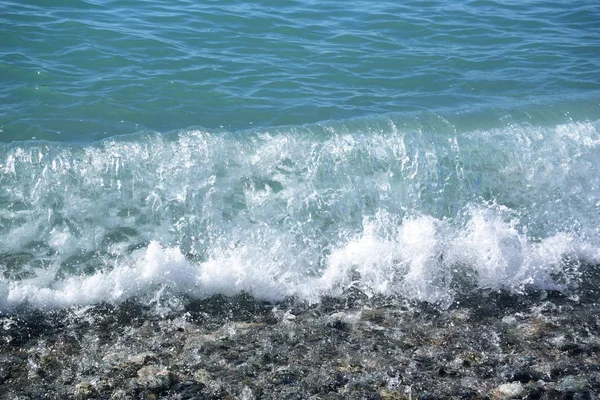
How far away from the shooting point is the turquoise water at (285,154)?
7.64 metres

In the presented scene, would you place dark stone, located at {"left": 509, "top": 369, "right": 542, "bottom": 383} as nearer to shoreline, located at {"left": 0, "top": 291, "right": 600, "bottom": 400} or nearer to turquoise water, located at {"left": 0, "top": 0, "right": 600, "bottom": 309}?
shoreline, located at {"left": 0, "top": 291, "right": 600, "bottom": 400}

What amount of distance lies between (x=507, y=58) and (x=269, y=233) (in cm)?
777

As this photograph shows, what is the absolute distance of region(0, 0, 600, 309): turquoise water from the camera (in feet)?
25.1

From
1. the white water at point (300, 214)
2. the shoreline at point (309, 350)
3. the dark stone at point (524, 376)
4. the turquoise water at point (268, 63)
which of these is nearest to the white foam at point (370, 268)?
the white water at point (300, 214)

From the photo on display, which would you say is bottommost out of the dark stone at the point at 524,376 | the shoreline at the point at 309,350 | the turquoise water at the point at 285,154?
the shoreline at the point at 309,350

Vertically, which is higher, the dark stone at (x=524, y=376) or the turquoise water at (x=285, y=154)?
the turquoise water at (x=285, y=154)

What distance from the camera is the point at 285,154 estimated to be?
9703 millimetres

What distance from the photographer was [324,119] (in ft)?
35.3

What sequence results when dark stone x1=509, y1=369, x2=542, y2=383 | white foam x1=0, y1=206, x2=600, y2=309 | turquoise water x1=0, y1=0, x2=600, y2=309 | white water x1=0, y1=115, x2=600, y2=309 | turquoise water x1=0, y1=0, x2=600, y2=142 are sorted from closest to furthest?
dark stone x1=509, y1=369, x2=542, y2=383
white foam x1=0, y1=206, x2=600, y2=309
white water x1=0, y1=115, x2=600, y2=309
turquoise water x1=0, y1=0, x2=600, y2=309
turquoise water x1=0, y1=0, x2=600, y2=142

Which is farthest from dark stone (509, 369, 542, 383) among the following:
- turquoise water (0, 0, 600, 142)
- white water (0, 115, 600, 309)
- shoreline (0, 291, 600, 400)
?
turquoise water (0, 0, 600, 142)

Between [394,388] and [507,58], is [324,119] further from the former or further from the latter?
[394,388]

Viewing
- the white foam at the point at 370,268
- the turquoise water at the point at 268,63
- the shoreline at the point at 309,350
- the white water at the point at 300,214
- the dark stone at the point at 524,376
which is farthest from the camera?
the turquoise water at the point at 268,63

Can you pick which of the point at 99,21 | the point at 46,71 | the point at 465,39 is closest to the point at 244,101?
the point at 46,71

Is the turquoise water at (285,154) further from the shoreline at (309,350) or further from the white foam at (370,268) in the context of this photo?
the shoreline at (309,350)
